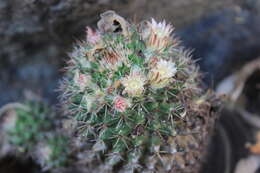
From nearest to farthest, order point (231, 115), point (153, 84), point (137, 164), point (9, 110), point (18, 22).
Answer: point (153, 84)
point (137, 164)
point (9, 110)
point (18, 22)
point (231, 115)

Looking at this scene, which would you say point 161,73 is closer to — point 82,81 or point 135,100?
point 135,100

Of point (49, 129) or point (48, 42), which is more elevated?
point (48, 42)

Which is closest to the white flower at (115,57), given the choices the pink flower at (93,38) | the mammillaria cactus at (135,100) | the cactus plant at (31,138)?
the mammillaria cactus at (135,100)

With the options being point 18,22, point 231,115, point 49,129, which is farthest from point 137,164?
point 18,22

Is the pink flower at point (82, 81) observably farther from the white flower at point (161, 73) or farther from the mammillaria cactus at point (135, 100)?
the white flower at point (161, 73)

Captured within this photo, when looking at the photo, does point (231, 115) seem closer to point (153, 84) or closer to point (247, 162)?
point (247, 162)

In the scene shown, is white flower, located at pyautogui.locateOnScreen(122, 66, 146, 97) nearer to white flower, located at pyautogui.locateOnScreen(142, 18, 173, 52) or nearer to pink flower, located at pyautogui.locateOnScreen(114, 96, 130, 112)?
pink flower, located at pyautogui.locateOnScreen(114, 96, 130, 112)

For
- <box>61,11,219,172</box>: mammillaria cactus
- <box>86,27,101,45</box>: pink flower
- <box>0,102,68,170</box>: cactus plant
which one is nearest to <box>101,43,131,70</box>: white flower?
<box>61,11,219,172</box>: mammillaria cactus
